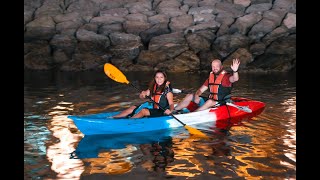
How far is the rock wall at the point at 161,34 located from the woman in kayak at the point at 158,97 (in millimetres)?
14800

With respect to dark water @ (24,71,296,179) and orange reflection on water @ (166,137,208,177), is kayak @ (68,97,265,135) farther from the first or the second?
orange reflection on water @ (166,137,208,177)

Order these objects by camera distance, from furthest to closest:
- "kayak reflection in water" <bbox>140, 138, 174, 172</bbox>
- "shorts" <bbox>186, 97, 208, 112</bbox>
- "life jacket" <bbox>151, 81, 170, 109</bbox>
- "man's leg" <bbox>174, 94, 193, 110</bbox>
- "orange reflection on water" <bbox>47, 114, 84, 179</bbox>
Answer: "shorts" <bbox>186, 97, 208, 112</bbox>
"man's leg" <bbox>174, 94, 193, 110</bbox>
"life jacket" <bbox>151, 81, 170, 109</bbox>
"kayak reflection in water" <bbox>140, 138, 174, 172</bbox>
"orange reflection on water" <bbox>47, 114, 84, 179</bbox>

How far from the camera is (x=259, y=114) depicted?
1084cm

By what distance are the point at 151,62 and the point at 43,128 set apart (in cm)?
1558

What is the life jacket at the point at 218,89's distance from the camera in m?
10.3

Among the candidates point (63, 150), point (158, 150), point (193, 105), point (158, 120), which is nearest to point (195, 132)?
point (158, 120)

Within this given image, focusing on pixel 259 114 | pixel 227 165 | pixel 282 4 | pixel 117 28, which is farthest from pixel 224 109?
pixel 282 4

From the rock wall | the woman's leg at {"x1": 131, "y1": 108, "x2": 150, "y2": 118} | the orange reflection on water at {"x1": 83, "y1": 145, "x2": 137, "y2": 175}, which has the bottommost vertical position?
the orange reflection on water at {"x1": 83, "y1": 145, "x2": 137, "y2": 175}

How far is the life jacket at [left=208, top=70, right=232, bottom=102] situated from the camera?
10284mm

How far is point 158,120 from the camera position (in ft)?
29.9

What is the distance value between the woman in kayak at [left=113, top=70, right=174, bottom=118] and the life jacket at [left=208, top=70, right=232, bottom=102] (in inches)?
54.6

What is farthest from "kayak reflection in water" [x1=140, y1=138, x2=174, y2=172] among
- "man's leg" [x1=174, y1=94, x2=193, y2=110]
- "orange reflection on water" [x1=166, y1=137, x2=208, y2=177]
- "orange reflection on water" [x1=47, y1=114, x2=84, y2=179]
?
"man's leg" [x1=174, y1=94, x2=193, y2=110]
